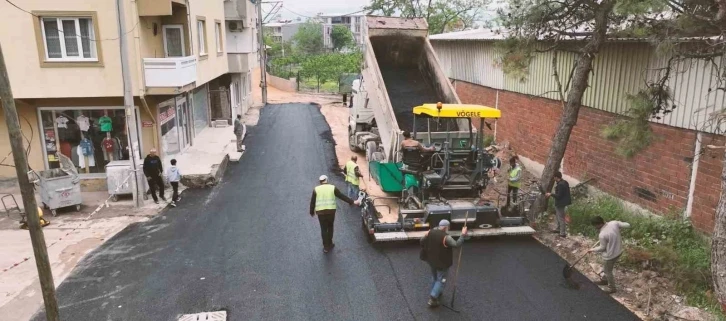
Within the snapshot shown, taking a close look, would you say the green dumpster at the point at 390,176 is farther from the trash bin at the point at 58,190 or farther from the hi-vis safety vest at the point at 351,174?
the trash bin at the point at 58,190

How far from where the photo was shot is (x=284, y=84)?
2008 inches

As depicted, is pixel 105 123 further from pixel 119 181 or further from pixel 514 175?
pixel 514 175

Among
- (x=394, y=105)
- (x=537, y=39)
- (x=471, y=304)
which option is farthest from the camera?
(x=394, y=105)

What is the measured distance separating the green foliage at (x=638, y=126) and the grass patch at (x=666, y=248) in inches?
62.1

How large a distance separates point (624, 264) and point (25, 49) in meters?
15.1

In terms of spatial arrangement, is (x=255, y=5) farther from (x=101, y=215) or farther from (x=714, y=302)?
(x=714, y=302)

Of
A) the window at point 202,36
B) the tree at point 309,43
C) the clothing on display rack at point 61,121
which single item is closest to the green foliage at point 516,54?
the clothing on display rack at point 61,121

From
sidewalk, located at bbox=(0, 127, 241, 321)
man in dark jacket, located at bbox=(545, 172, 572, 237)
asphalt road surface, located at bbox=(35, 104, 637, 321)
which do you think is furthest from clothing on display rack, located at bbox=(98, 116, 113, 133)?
man in dark jacket, located at bbox=(545, 172, 572, 237)

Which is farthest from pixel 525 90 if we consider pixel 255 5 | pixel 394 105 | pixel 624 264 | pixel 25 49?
pixel 255 5

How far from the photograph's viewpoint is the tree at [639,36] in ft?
25.1

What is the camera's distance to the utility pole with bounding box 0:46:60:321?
21.5 ft

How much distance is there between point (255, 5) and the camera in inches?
1503

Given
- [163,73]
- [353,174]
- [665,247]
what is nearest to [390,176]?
[353,174]

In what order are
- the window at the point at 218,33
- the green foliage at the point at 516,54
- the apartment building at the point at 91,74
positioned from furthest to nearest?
the window at the point at 218,33, the apartment building at the point at 91,74, the green foliage at the point at 516,54
